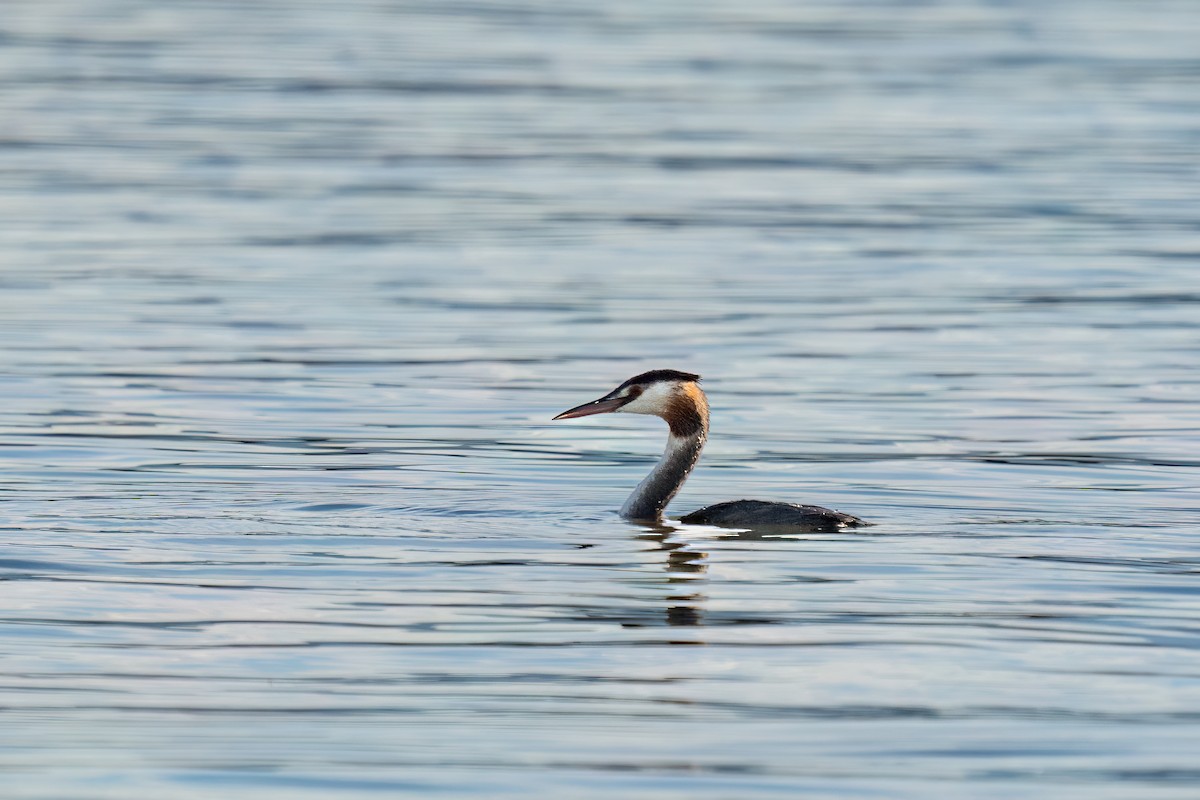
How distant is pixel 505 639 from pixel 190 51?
105 feet

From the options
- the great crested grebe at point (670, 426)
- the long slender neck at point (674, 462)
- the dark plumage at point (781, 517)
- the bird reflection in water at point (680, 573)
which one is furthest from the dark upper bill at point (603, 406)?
the dark plumage at point (781, 517)

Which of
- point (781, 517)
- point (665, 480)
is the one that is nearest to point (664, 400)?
point (665, 480)

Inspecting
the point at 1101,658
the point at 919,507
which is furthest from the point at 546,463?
the point at 1101,658

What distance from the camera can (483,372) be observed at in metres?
18.3

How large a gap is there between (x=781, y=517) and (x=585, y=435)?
389 centimetres

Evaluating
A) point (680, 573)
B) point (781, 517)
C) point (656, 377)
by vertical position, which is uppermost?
point (656, 377)

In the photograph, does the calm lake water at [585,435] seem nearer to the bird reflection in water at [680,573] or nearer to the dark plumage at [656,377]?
the bird reflection in water at [680,573]

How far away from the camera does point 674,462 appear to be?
1394cm

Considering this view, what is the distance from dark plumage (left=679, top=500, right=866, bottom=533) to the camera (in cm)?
1266

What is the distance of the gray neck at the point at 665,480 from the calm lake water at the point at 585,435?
0.28 m

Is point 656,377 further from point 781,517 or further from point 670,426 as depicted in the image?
point 781,517

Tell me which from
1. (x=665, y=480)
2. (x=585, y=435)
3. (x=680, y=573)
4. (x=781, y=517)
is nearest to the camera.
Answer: (x=680, y=573)

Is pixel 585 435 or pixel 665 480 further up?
pixel 665 480

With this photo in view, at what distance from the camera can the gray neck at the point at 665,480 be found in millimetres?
13609
